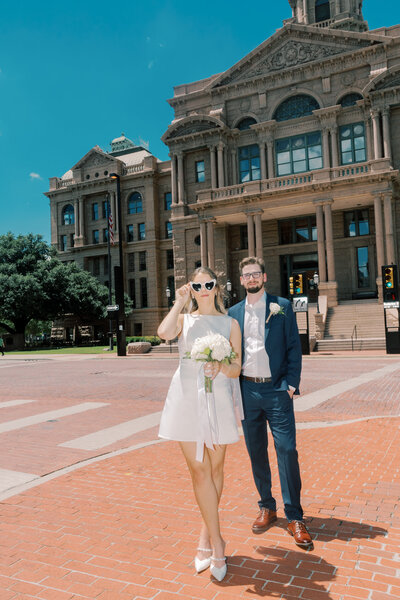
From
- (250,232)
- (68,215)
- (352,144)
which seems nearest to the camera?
(250,232)

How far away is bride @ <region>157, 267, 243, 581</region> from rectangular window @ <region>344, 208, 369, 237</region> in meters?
36.7

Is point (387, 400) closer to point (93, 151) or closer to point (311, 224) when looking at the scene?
point (311, 224)

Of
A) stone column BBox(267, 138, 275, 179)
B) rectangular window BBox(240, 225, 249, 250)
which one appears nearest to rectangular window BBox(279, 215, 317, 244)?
rectangular window BBox(240, 225, 249, 250)

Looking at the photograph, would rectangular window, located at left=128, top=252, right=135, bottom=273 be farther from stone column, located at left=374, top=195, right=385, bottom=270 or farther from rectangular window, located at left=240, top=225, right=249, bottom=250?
stone column, located at left=374, top=195, right=385, bottom=270

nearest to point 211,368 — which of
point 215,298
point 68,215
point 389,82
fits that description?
point 215,298

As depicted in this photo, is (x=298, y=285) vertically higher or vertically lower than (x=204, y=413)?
higher

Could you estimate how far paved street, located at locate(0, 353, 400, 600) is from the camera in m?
3.22

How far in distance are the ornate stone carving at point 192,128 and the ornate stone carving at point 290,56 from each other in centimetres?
499

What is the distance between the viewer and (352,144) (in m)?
38.3

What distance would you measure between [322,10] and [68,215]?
36.1m

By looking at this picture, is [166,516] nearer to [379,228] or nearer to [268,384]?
[268,384]

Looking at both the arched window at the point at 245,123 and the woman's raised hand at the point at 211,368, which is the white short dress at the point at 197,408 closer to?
the woman's raised hand at the point at 211,368

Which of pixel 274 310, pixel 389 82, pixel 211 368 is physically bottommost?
pixel 211 368

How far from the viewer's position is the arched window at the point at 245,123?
4233cm
